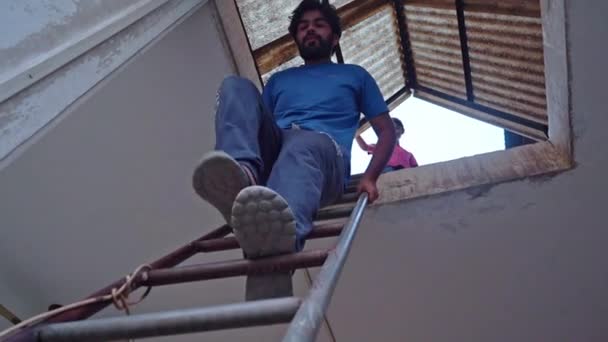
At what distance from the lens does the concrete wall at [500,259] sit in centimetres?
251

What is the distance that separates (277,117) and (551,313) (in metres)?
1.68

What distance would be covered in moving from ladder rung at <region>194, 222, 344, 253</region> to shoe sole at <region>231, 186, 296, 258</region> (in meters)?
0.19

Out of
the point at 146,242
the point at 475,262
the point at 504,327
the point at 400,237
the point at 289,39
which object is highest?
the point at 289,39

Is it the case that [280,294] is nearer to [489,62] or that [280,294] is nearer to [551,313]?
[551,313]

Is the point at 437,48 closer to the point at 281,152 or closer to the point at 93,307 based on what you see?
the point at 281,152

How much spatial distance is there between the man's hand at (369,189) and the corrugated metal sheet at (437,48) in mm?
2493

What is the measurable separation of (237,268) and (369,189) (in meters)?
0.72

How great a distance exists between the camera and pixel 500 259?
2.72 m

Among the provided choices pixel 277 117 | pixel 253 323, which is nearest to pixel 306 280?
pixel 277 117

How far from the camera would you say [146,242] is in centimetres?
281

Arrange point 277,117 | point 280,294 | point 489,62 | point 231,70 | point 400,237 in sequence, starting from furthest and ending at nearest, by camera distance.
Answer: point 489,62 < point 231,70 < point 400,237 < point 277,117 < point 280,294

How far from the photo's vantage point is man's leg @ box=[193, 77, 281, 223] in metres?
1.33

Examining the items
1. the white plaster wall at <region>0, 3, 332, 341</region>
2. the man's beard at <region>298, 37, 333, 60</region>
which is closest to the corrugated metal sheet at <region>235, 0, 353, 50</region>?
the white plaster wall at <region>0, 3, 332, 341</region>

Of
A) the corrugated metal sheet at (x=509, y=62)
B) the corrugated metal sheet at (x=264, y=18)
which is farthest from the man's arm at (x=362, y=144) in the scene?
the corrugated metal sheet at (x=264, y=18)
